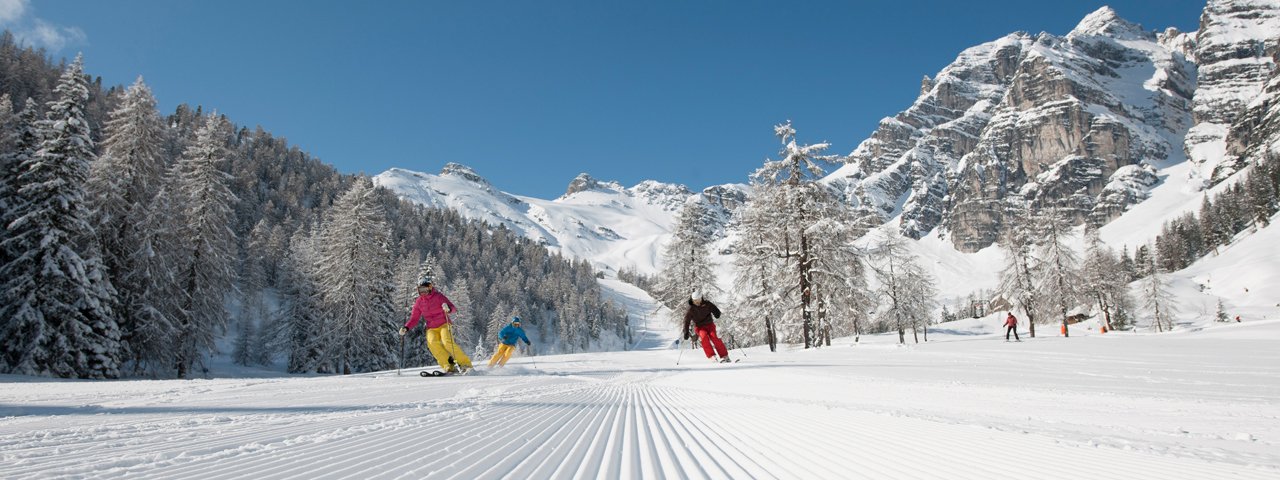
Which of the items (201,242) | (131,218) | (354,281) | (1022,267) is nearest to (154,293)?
(131,218)

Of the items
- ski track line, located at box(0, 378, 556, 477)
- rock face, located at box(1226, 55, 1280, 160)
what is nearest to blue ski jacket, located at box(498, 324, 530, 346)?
ski track line, located at box(0, 378, 556, 477)

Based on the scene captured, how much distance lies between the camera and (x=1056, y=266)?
4162cm

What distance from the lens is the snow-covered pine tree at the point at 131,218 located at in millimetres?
21875

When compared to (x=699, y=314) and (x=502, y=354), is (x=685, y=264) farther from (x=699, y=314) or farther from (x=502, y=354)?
(x=502, y=354)

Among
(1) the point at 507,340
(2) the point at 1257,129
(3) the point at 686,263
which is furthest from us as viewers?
(2) the point at 1257,129

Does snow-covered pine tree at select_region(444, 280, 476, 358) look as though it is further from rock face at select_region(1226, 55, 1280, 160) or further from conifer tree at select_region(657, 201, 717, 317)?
rock face at select_region(1226, 55, 1280, 160)

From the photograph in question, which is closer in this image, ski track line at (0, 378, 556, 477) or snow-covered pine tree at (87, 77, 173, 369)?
ski track line at (0, 378, 556, 477)

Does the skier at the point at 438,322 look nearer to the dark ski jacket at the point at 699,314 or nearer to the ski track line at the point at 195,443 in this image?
the dark ski jacket at the point at 699,314

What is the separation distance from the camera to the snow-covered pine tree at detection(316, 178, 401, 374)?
3181 cm

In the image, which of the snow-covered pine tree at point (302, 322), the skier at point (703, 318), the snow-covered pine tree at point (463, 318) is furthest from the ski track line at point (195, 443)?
the snow-covered pine tree at point (302, 322)

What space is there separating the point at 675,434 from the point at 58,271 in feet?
77.8

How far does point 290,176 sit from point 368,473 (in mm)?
119167

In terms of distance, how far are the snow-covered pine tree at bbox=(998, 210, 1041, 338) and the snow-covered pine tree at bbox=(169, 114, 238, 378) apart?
50.7 metres

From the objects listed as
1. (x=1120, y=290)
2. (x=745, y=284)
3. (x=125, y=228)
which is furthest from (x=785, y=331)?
(x=1120, y=290)
